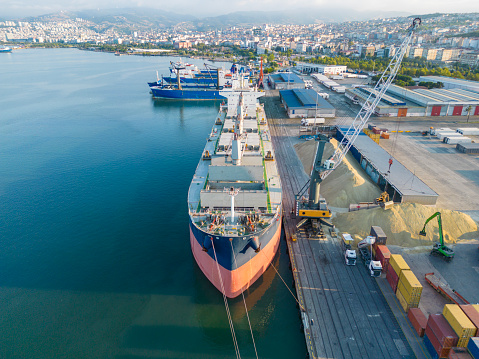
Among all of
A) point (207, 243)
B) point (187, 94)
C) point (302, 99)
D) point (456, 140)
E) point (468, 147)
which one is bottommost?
point (207, 243)

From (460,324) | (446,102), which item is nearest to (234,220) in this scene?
(460,324)

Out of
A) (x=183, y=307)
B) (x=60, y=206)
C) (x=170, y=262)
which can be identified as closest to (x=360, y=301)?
(x=183, y=307)

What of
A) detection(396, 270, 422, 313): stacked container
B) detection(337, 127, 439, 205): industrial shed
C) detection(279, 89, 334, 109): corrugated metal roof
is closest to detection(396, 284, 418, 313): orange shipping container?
detection(396, 270, 422, 313): stacked container

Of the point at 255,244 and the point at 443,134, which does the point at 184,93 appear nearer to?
the point at 443,134

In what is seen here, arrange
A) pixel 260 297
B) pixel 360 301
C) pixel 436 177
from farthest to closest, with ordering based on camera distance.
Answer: pixel 436 177
pixel 260 297
pixel 360 301

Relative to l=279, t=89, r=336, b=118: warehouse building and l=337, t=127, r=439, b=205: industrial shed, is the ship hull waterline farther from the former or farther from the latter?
l=279, t=89, r=336, b=118: warehouse building

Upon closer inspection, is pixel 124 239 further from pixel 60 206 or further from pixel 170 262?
pixel 60 206
